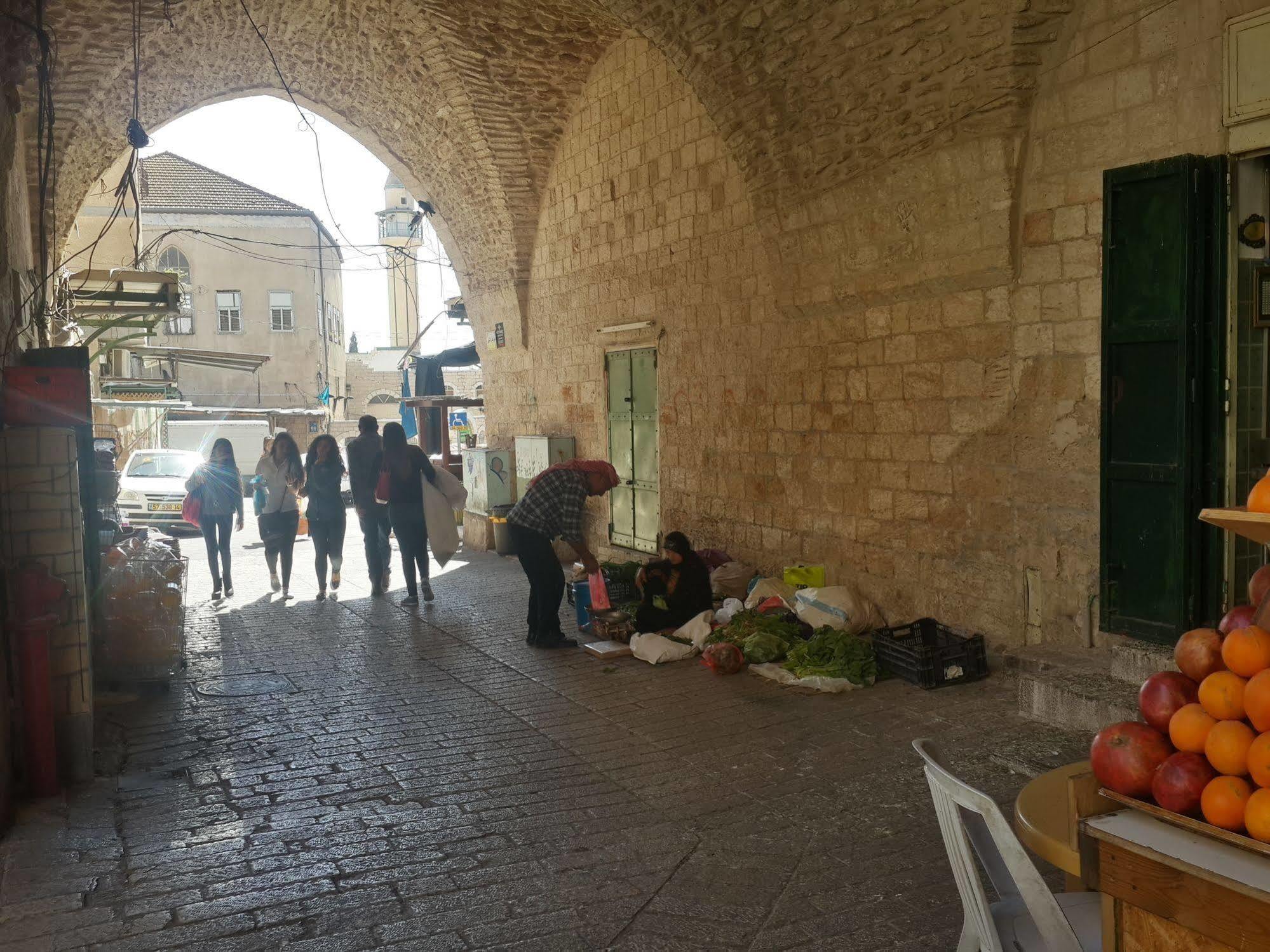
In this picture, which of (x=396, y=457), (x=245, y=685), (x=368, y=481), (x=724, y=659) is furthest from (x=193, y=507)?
(x=724, y=659)

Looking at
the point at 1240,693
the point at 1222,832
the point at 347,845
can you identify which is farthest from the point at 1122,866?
the point at 347,845

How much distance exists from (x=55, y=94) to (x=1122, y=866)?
1127 centimetres

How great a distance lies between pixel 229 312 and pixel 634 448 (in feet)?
96.0

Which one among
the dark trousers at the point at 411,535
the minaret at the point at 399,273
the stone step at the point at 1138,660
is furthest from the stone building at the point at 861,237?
the minaret at the point at 399,273

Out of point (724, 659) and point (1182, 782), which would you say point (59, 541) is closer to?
point (724, 659)

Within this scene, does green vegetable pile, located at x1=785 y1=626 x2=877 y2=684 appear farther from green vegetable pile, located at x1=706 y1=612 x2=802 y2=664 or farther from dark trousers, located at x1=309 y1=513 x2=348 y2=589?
dark trousers, located at x1=309 y1=513 x2=348 y2=589

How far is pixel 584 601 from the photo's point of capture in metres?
8.55

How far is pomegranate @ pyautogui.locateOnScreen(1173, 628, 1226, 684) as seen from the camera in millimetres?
2316

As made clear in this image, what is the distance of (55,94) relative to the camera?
33.1 ft

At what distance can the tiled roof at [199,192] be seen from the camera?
3469 cm

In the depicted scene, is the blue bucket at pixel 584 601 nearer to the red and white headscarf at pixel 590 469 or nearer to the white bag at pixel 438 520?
the red and white headscarf at pixel 590 469

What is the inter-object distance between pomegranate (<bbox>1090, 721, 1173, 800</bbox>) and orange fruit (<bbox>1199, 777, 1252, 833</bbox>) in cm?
15

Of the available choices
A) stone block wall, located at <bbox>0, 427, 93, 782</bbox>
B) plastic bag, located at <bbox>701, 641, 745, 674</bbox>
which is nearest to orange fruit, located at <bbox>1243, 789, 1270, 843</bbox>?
stone block wall, located at <bbox>0, 427, 93, 782</bbox>

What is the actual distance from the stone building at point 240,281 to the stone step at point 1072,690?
108ft
